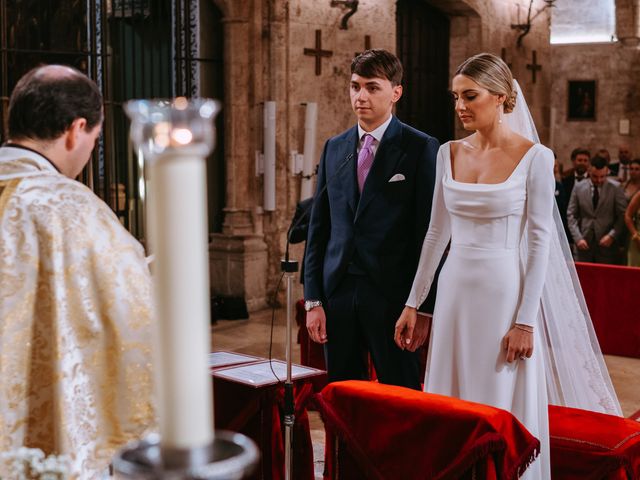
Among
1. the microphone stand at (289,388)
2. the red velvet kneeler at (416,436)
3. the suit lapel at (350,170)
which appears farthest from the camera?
the suit lapel at (350,170)

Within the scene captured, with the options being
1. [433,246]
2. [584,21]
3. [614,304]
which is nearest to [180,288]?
[433,246]

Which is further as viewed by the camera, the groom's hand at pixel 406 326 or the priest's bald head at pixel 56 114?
the groom's hand at pixel 406 326

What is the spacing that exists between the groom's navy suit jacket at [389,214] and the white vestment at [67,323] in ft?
5.26

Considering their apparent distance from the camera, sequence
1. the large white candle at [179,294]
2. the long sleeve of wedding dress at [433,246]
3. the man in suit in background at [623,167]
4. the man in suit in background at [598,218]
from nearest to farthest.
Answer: the large white candle at [179,294]
the long sleeve of wedding dress at [433,246]
the man in suit in background at [598,218]
the man in suit in background at [623,167]

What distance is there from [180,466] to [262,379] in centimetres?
291

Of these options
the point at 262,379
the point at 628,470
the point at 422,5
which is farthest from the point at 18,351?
the point at 422,5

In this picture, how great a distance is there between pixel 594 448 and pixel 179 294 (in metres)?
2.87

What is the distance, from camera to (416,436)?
3.04 m

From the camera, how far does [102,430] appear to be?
7.30 ft

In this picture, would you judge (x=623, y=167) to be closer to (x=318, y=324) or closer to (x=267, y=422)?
(x=318, y=324)

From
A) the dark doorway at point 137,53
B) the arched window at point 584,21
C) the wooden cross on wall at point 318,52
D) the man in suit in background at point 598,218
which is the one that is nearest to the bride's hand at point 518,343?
the dark doorway at point 137,53

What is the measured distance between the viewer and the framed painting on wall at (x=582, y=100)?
1733 centimetres

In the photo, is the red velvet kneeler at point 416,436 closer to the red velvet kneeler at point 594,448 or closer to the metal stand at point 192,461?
the red velvet kneeler at point 594,448

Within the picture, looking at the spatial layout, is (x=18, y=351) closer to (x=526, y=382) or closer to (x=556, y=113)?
(x=526, y=382)
